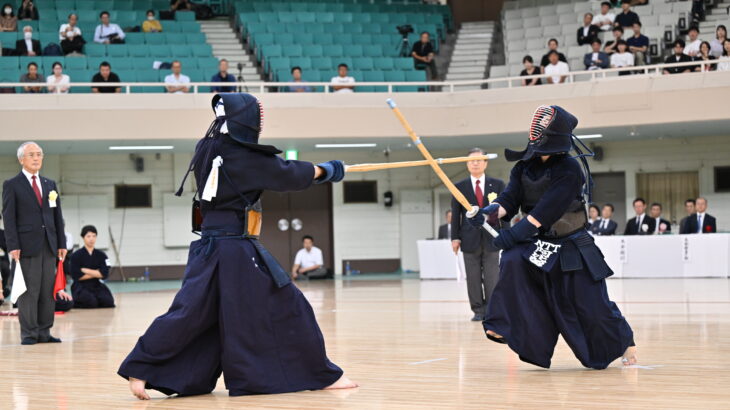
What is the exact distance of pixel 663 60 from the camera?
A: 68.8ft

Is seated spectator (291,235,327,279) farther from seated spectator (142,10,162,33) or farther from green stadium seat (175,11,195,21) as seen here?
green stadium seat (175,11,195,21)

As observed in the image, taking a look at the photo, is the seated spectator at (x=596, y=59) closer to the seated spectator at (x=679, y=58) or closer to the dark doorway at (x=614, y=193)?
the seated spectator at (x=679, y=58)

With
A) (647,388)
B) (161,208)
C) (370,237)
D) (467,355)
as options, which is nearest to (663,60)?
(370,237)

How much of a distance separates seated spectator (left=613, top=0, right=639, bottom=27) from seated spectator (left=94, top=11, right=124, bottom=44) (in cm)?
1119

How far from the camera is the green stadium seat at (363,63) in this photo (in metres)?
22.5

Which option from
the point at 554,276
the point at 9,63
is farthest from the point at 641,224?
the point at 9,63

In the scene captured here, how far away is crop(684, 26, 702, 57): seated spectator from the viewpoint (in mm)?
20125

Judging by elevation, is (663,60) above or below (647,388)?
above

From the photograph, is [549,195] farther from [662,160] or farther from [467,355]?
[662,160]

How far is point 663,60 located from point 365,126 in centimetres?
655

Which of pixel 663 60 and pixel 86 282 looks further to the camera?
pixel 663 60

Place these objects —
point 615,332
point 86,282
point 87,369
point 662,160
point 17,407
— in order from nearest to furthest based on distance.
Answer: point 17,407 < point 615,332 < point 87,369 < point 86,282 < point 662,160

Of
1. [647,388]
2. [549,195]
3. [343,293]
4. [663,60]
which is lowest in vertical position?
[343,293]

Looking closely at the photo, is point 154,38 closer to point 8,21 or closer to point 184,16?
point 184,16
